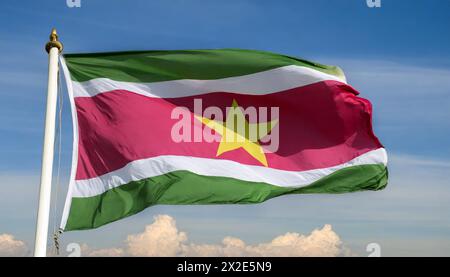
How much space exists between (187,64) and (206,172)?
2.22 m

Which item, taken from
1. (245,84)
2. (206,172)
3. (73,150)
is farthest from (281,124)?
(73,150)

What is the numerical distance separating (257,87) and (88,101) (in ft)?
11.1

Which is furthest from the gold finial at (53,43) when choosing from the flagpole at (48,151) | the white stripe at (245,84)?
the white stripe at (245,84)

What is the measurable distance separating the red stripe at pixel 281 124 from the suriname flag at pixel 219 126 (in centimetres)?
2

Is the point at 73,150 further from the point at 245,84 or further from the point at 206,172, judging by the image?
the point at 245,84

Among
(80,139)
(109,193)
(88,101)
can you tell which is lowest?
(109,193)

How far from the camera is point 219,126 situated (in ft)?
41.1

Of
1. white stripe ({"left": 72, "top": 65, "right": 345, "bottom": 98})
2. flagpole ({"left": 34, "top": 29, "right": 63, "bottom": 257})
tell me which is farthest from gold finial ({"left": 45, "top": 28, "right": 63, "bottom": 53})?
white stripe ({"left": 72, "top": 65, "right": 345, "bottom": 98})

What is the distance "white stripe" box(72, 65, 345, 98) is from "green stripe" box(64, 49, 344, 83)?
0.33ft

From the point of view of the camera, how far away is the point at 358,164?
1234cm

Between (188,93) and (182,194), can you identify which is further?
(188,93)
